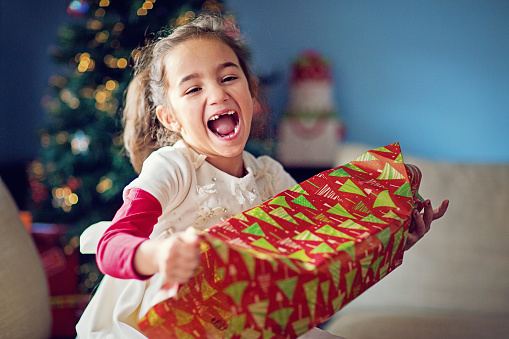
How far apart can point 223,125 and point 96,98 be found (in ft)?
3.89

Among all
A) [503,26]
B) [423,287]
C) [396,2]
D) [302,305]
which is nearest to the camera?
[302,305]

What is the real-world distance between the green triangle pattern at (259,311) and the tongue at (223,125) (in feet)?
1.50

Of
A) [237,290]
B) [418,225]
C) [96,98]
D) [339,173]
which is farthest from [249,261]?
[96,98]

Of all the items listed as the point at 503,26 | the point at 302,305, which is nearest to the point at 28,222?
the point at 302,305

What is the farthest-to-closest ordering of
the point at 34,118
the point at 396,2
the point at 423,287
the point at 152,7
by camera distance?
the point at 34,118
the point at 396,2
the point at 152,7
the point at 423,287

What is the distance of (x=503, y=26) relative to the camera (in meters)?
2.99

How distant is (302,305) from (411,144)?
2832mm

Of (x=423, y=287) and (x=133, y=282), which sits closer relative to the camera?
(x=133, y=282)

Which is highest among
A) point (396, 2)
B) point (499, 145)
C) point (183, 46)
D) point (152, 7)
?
point (396, 2)

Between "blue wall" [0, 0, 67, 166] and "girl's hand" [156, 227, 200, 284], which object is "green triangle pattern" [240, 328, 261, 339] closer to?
"girl's hand" [156, 227, 200, 284]

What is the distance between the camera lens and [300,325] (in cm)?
66

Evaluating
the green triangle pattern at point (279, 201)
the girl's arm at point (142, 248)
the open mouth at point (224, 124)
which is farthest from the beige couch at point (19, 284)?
the green triangle pattern at point (279, 201)

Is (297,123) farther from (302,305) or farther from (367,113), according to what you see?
(302,305)

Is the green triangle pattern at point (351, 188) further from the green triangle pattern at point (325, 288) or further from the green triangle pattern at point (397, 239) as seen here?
the green triangle pattern at point (325, 288)
